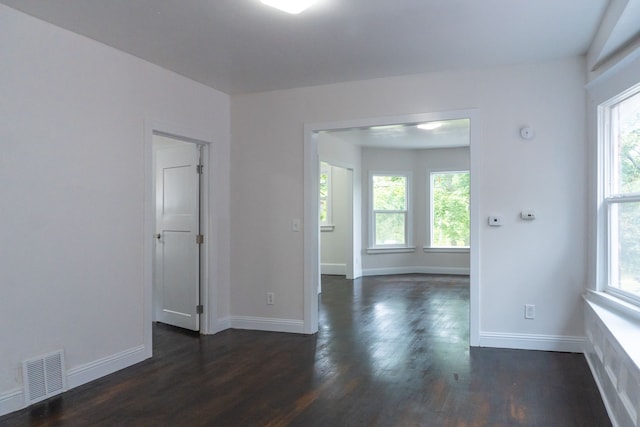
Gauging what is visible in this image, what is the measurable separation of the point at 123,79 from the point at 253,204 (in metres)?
A: 1.80

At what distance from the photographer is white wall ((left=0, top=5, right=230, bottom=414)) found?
289 cm

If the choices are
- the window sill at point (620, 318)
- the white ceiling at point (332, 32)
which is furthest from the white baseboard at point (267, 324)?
the window sill at point (620, 318)

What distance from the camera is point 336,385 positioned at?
3230mm

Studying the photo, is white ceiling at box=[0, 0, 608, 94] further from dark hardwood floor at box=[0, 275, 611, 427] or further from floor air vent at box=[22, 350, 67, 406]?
dark hardwood floor at box=[0, 275, 611, 427]

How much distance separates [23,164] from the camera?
2.96 metres

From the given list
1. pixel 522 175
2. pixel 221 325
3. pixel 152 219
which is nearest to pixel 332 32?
pixel 522 175

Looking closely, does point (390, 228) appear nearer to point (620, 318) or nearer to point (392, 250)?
point (392, 250)

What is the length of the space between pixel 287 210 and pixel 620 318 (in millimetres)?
3001

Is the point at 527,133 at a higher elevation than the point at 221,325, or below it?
higher

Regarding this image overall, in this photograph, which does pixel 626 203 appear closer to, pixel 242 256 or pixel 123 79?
pixel 242 256

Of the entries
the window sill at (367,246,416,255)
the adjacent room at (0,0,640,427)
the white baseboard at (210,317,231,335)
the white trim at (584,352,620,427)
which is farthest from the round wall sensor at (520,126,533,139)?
the window sill at (367,246,416,255)

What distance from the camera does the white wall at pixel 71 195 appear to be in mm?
2893

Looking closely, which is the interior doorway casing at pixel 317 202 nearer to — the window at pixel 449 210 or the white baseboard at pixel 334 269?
the white baseboard at pixel 334 269

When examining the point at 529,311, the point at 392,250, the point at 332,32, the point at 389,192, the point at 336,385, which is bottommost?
the point at 336,385
